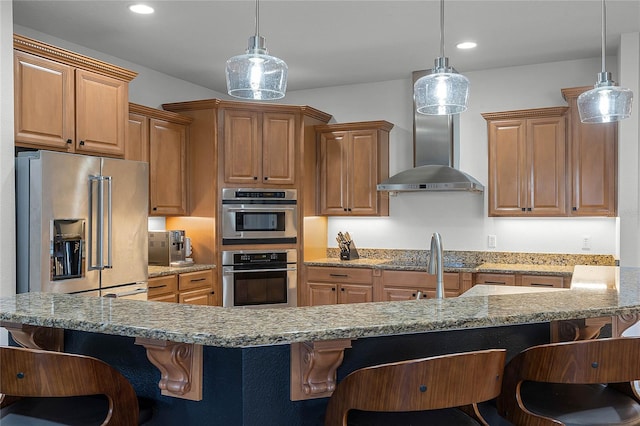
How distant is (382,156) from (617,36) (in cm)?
223

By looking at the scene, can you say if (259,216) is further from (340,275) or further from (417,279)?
(417,279)

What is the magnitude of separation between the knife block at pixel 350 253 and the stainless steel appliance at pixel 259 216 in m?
0.60

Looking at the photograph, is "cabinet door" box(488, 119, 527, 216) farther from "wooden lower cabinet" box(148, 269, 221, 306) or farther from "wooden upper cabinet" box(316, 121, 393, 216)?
"wooden lower cabinet" box(148, 269, 221, 306)

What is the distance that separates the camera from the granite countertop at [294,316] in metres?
1.41

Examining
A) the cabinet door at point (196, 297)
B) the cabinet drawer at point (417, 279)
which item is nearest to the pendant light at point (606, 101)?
the cabinet drawer at point (417, 279)

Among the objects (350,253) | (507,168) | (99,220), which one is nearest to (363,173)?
(350,253)

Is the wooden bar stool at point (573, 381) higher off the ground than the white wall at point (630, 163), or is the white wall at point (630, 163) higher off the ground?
the white wall at point (630, 163)

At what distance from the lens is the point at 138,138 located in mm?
4680

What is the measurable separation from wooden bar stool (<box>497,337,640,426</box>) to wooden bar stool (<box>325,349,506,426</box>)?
0.66 ft

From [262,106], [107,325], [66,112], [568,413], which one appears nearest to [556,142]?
[262,106]

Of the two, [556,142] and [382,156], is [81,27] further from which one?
[556,142]

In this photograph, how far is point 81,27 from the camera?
13.1 ft

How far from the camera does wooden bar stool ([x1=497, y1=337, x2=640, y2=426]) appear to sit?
1.58 m

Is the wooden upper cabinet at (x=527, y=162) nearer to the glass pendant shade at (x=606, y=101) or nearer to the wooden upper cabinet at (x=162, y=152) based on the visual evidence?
the glass pendant shade at (x=606, y=101)
